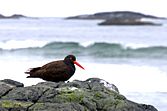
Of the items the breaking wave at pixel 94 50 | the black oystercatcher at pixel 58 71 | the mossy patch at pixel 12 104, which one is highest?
the black oystercatcher at pixel 58 71

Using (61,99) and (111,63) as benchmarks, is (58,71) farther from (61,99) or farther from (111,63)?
(111,63)

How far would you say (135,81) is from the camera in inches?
730

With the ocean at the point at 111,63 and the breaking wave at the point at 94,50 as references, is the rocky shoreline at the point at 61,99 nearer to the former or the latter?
the ocean at the point at 111,63

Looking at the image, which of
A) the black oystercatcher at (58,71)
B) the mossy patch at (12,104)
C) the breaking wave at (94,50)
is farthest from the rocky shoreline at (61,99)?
the breaking wave at (94,50)

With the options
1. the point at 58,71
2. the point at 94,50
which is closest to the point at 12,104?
the point at 58,71

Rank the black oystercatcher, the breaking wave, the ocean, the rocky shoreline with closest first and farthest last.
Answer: the rocky shoreline → the black oystercatcher → the ocean → the breaking wave

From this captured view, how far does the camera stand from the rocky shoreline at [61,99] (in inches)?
254

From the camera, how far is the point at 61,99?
6695mm

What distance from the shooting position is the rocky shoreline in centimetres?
646

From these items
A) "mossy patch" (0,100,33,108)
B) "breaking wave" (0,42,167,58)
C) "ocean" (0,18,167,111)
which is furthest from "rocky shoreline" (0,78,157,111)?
"breaking wave" (0,42,167,58)

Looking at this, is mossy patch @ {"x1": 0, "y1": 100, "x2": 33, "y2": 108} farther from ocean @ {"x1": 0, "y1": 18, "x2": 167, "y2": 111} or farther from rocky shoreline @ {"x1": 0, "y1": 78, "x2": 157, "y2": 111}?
ocean @ {"x1": 0, "y1": 18, "x2": 167, "y2": 111}

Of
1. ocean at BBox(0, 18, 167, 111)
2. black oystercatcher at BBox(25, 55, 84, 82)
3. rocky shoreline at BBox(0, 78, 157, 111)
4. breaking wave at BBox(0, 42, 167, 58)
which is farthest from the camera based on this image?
breaking wave at BBox(0, 42, 167, 58)

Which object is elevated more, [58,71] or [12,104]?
[58,71]

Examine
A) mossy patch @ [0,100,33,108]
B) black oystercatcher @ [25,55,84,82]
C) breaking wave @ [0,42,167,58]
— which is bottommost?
breaking wave @ [0,42,167,58]
